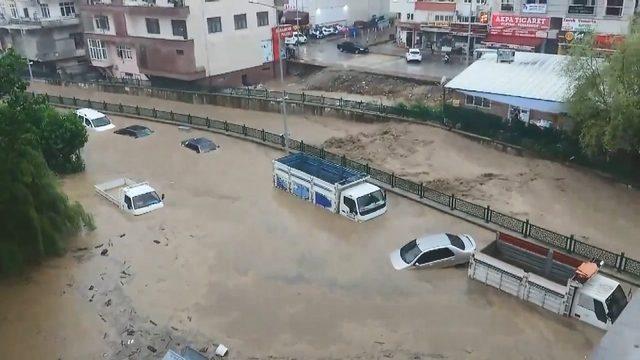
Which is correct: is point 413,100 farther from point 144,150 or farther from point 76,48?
point 76,48

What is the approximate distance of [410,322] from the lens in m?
17.3

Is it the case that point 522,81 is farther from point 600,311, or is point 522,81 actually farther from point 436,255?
point 600,311

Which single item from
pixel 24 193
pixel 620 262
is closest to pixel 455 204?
pixel 620 262

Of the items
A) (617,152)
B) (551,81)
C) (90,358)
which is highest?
(551,81)

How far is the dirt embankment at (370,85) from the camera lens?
1629 inches

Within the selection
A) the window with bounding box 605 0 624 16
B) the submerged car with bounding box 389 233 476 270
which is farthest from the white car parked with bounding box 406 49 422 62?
the submerged car with bounding box 389 233 476 270

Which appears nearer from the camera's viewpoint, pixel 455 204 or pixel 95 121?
pixel 455 204

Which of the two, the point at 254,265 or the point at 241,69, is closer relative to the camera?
the point at 254,265

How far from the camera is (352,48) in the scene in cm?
5272

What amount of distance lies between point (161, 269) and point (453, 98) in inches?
882

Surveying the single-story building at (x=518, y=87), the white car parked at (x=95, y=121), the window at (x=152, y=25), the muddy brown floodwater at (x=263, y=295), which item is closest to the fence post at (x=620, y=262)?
the muddy brown floodwater at (x=263, y=295)

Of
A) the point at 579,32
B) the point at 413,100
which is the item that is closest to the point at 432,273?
the point at 413,100

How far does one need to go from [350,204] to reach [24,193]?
12005mm

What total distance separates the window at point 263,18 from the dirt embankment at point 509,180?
17.3 metres
